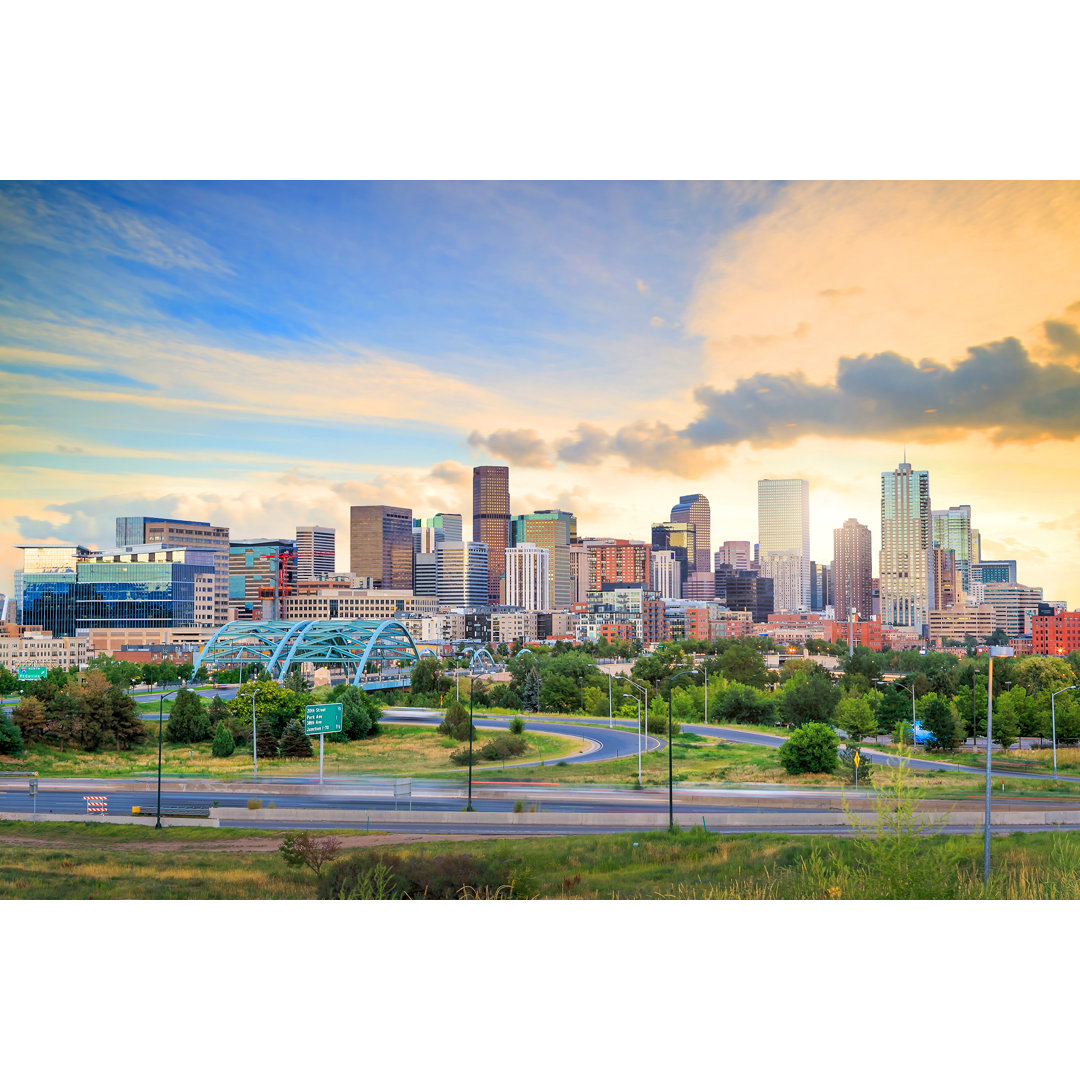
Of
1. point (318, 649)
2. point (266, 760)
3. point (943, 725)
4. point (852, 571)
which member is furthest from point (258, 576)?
point (943, 725)

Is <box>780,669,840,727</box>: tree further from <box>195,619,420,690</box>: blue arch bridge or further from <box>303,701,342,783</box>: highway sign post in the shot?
<box>195,619,420,690</box>: blue arch bridge

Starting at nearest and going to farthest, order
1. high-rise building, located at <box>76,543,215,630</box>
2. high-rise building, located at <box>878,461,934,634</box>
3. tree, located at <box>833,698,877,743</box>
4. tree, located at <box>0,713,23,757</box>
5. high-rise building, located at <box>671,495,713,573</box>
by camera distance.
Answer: high-rise building, located at <box>878,461,934,634</box> → tree, located at <box>0,713,23,757</box> → tree, located at <box>833,698,877,743</box> → high-rise building, located at <box>671,495,713,573</box> → high-rise building, located at <box>76,543,215,630</box>

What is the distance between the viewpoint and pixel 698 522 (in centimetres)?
2723

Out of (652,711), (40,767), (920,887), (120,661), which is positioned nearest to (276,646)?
(120,661)

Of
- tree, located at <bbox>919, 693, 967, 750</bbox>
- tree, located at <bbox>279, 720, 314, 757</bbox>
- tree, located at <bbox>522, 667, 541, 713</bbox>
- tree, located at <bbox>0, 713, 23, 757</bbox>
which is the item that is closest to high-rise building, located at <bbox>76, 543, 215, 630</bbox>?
tree, located at <bbox>0, 713, 23, 757</bbox>

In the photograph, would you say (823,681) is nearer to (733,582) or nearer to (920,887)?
(920,887)

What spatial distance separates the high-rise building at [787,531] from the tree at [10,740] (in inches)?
660

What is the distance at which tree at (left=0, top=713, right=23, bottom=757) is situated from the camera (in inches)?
616

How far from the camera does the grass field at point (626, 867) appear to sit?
7102 millimetres

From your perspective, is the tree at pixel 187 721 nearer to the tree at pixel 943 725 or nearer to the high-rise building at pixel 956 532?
the tree at pixel 943 725

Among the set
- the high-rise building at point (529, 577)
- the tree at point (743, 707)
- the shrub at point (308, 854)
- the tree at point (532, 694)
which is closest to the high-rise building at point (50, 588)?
the shrub at point (308, 854)

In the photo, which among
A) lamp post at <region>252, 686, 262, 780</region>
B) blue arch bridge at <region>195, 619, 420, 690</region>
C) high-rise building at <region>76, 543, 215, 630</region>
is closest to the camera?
lamp post at <region>252, 686, 262, 780</region>

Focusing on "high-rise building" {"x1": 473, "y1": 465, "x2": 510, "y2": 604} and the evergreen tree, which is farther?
"high-rise building" {"x1": 473, "y1": 465, "x2": 510, "y2": 604}

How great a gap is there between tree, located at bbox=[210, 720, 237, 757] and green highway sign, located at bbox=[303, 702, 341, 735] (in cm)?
180
